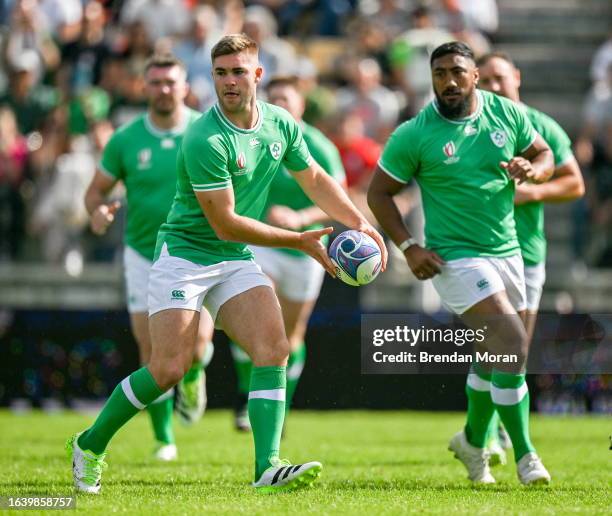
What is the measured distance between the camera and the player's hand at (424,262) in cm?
820

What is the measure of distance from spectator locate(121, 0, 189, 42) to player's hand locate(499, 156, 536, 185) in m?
10.6

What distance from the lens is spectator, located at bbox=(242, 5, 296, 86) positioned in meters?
17.0

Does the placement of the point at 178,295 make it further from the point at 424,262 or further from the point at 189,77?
the point at 189,77

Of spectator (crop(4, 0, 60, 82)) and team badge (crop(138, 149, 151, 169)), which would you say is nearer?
team badge (crop(138, 149, 151, 169))

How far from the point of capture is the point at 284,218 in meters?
10.1

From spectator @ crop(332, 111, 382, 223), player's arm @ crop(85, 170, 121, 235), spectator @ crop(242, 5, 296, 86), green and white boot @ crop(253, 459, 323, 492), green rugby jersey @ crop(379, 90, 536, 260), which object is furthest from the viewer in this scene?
spectator @ crop(242, 5, 296, 86)

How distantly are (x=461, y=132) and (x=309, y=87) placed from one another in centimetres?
861

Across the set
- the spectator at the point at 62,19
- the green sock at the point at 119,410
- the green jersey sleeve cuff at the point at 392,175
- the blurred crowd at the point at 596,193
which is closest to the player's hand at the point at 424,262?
the green jersey sleeve cuff at the point at 392,175

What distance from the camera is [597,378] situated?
44.4 feet

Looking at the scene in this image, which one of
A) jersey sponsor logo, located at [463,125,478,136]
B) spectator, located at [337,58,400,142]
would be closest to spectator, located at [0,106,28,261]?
spectator, located at [337,58,400,142]

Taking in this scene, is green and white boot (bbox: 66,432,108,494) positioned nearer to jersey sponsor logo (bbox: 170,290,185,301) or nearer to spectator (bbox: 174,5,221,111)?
jersey sponsor logo (bbox: 170,290,185,301)

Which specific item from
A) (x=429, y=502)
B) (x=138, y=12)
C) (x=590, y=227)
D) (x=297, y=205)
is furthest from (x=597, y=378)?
(x=138, y=12)

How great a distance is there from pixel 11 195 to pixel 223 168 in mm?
8761

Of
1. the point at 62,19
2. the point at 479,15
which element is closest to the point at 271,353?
the point at 479,15
